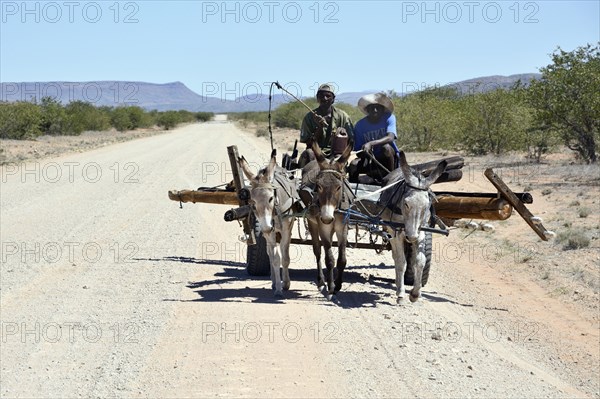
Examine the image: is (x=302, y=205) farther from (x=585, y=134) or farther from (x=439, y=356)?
(x=585, y=134)

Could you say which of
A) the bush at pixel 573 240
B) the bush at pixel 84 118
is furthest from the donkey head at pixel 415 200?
the bush at pixel 84 118

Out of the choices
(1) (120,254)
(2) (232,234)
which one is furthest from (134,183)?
(1) (120,254)

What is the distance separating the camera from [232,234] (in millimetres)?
15969

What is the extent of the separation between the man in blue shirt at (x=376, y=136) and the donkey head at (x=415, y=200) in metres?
1.32

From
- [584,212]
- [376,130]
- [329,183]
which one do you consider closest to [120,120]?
[584,212]

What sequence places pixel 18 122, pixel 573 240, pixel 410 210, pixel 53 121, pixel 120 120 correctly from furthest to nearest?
1. pixel 120 120
2. pixel 53 121
3. pixel 18 122
4. pixel 573 240
5. pixel 410 210

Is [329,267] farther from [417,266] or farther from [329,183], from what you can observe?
[329,183]

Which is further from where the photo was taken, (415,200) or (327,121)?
(327,121)

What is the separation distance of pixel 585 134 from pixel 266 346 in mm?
25824

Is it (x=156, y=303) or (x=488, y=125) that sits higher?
(x=488, y=125)

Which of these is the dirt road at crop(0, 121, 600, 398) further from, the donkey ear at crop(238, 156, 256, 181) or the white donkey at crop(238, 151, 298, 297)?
the donkey ear at crop(238, 156, 256, 181)

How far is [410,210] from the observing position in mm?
8992

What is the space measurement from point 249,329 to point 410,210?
7.27 ft

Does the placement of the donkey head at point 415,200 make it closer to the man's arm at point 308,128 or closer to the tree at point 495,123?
the man's arm at point 308,128
